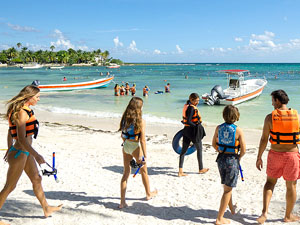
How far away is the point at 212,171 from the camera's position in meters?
6.02

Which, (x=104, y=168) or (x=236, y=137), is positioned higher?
(x=236, y=137)

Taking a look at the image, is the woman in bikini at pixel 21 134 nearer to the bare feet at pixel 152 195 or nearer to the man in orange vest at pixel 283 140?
the bare feet at pixel 152 195

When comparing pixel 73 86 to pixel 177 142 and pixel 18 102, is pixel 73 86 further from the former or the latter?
pixel 18 102

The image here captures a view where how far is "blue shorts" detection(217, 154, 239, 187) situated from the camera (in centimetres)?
340

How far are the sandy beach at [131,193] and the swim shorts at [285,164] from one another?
75 centimetres

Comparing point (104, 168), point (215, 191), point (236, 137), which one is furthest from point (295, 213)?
point (104, 168)

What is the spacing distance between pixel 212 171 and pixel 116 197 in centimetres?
237

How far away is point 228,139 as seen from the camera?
11.2 feet

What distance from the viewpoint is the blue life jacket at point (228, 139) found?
3385mm

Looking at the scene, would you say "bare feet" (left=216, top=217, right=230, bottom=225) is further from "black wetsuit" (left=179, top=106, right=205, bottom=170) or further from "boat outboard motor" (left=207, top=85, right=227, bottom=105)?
"boat outboard motor" (left=207, top=85, right=227, bottom=105)

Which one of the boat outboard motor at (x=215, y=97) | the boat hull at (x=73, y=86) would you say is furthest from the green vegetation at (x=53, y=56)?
the boat outboard motor at (x=215, y=97)

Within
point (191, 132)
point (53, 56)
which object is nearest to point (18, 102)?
point (191, 132)

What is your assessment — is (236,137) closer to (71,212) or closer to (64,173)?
(71,212)

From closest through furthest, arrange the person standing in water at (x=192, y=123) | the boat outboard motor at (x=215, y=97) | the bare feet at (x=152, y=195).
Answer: the bare feet at (x=152, y=195) → the person standing in water at (x=192, y=123) → the boat outboard motor at (x=215, y=97)
